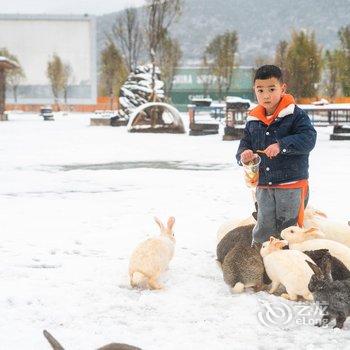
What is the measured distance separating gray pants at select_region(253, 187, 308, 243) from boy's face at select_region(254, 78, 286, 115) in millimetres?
607

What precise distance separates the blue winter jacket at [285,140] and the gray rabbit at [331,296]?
945mm

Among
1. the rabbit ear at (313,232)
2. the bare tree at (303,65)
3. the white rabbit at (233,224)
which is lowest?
the white rabbit at (233,224)

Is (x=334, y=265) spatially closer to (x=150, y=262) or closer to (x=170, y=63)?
(x=150, y=262)

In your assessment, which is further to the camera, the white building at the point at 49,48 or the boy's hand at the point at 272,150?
the white building at the point at 49,48

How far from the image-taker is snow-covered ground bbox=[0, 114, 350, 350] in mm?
3025

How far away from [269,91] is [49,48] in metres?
70.1

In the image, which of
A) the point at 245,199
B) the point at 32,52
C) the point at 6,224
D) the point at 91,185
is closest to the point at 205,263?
the point at 6,224

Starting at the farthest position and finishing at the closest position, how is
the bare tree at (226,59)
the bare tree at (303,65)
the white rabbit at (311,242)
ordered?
the bare tree at (226,59), the bare tree at (303,65), the white rabbit at (311,242)

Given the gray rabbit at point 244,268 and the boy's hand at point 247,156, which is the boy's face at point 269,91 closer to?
the boy's hand at point 247,156

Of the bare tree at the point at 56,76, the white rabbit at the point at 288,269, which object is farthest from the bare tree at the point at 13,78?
the white rabbit at the point at 288,269

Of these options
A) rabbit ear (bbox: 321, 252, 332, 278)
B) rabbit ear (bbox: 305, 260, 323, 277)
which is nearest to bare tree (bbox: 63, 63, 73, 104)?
rabbit ear (bbox: 321, 252, 332, 278)

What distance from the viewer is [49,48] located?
7069cm

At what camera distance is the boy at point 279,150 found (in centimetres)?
391

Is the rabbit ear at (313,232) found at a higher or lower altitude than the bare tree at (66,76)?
lower
